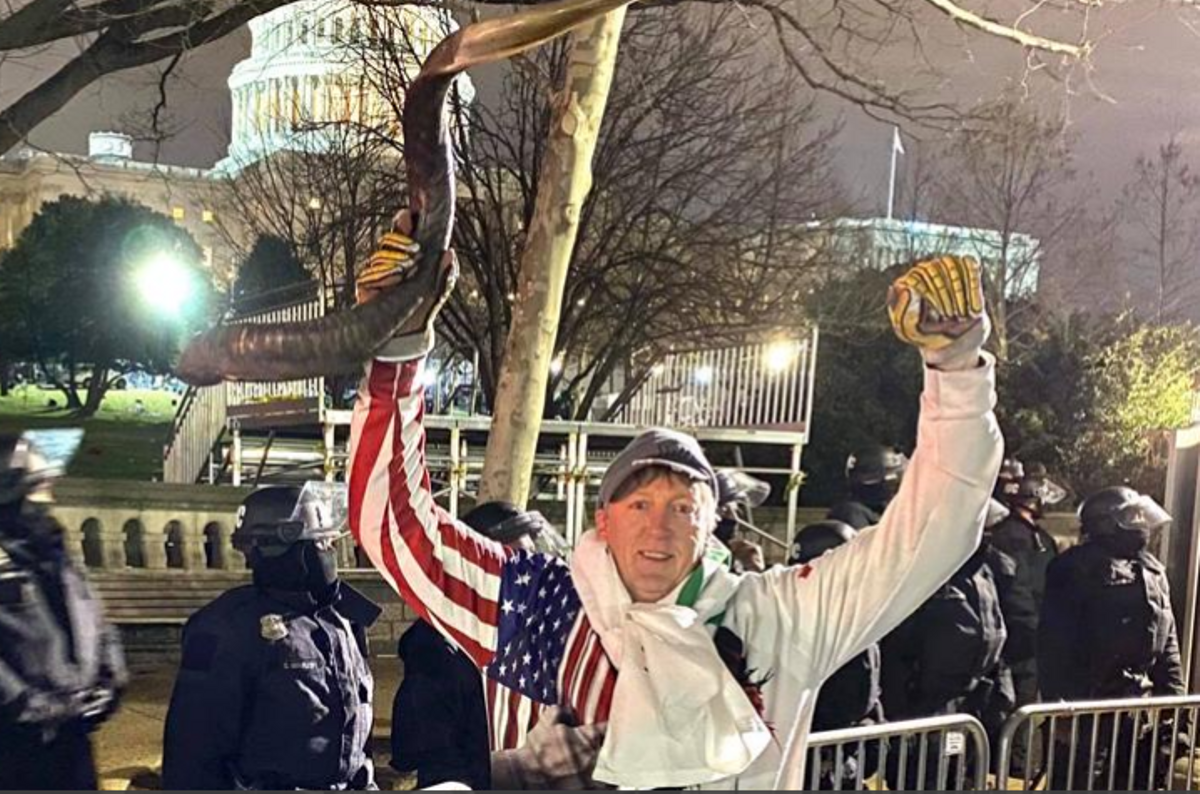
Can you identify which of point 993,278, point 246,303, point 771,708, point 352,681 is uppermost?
point 993,278

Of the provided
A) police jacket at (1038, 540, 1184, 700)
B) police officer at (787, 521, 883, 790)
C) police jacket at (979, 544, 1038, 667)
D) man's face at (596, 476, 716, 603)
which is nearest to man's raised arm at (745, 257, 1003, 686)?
man's face at (596, 476, 716, 603)

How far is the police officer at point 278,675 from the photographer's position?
7.86ft

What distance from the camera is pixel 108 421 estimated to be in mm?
3428

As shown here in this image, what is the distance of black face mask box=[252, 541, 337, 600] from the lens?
2.59m

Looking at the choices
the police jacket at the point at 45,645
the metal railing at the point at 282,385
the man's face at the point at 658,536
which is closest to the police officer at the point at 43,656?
the police jacket at the point at 45,645

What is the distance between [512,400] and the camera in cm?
396

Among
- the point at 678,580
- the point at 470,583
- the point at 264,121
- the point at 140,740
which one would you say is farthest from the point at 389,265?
the point at 140,740

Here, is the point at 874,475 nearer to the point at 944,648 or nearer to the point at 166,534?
the point at 944,648

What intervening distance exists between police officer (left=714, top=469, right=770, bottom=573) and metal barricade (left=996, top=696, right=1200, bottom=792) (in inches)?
40.5

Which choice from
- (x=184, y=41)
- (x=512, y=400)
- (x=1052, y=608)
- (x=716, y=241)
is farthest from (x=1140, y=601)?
(x=184, y=41)

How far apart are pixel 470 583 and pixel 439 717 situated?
46.8 inches

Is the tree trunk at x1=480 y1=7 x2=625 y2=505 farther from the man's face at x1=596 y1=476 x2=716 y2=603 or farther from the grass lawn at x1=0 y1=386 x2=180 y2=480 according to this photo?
the man's face at x1=596 y1=476 x2=716 y2=603

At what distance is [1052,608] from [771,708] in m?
3.01

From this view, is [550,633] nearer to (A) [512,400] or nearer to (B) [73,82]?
(A) [512,400]
